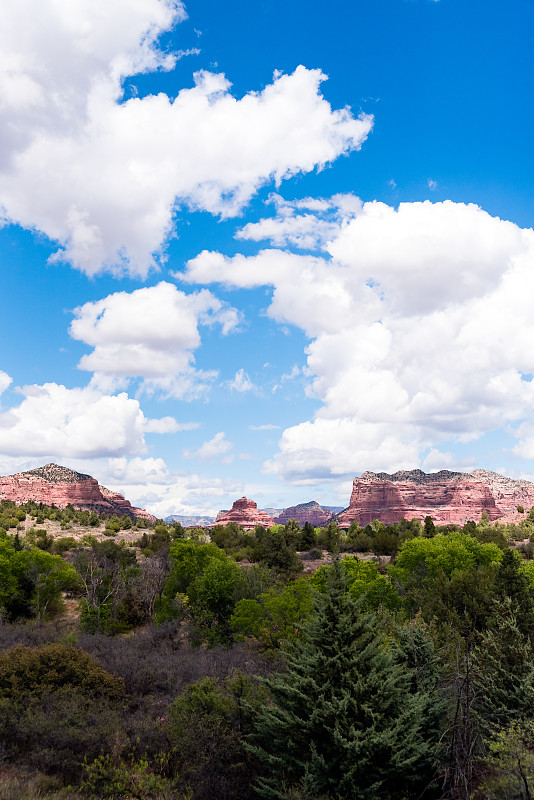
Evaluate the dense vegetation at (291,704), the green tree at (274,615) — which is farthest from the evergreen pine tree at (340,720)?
the green tree at (274,615)

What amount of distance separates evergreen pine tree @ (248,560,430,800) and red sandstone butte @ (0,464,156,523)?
144 m

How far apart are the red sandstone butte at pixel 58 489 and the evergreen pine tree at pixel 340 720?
144m

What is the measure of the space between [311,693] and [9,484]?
551 feet

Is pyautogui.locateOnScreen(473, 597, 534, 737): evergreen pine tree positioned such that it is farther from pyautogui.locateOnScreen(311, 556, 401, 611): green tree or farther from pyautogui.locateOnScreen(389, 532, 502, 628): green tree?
pyautogui.locateOnScreen(311, 556, 401, 611): green tree

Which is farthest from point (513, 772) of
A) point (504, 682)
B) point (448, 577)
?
point (448, 577)

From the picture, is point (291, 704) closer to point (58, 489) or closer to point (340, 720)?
point (340, 720)

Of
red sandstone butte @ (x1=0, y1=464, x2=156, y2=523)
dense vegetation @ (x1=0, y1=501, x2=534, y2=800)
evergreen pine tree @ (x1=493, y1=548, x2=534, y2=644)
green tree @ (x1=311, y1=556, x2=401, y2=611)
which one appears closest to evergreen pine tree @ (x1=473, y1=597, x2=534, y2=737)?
dense vegetation @ (x1=0, y1=501, x2=534, y2=800)

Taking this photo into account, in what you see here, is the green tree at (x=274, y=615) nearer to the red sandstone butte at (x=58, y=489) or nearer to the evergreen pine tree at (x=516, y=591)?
the evergreen pine tree at (x=516, y=591)

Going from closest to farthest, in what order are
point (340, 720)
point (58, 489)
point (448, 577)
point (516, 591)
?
point (340, 720) < point (516, 591) < point (448, 577) < point (58, 489)

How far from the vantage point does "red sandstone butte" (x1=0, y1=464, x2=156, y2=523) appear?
6244 inches

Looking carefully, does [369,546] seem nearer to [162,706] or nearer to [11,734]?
[162,706]

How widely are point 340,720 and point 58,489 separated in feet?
560

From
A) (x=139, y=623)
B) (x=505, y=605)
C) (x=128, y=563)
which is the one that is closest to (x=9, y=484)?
(x=128, y=563)

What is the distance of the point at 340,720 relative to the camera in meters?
16.9
